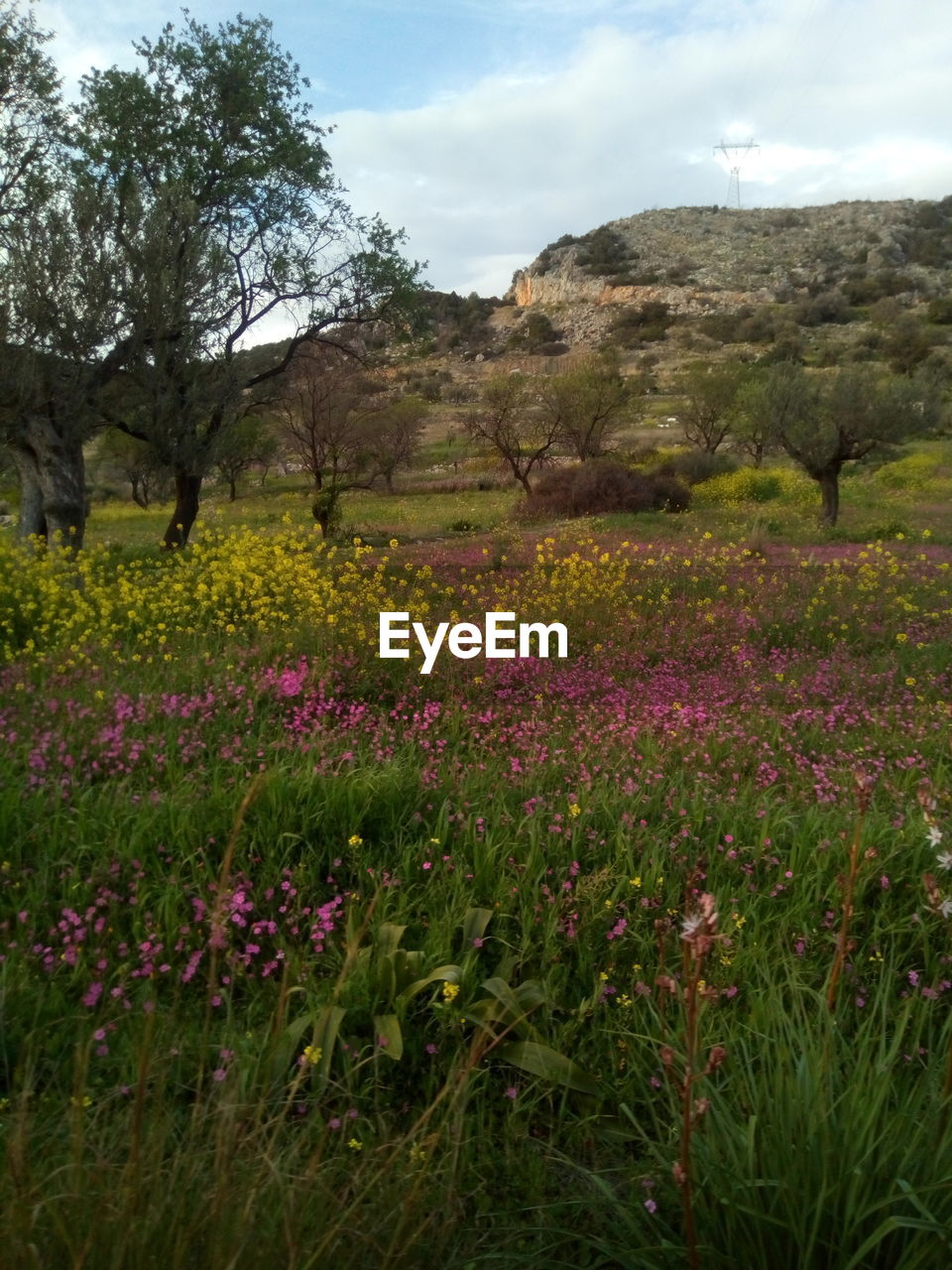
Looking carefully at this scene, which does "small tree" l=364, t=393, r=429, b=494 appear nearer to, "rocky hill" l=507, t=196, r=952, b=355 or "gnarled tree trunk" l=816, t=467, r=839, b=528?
"gnarled tree trunk" l=816, t=467, r=839, b=528

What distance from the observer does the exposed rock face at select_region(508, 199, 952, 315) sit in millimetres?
81938

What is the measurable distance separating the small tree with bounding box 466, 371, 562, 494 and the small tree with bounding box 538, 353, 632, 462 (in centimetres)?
30

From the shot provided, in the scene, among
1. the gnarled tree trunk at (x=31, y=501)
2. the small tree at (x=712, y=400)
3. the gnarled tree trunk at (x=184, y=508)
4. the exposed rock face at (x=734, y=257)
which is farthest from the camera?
the exposed rock face at (x=734, y=257)

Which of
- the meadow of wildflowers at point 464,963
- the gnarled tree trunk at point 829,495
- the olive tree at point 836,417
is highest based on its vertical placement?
the olive tree at point 836,417

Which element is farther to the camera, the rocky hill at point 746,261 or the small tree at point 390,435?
the rocky hill at point 746,261

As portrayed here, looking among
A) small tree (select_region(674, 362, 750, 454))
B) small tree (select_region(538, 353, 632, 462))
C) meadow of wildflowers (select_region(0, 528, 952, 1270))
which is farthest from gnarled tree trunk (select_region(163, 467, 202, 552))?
small tree (select_region(674, 362, 750, 454))

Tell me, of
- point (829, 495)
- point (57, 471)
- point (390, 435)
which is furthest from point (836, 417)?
point (57, 471)

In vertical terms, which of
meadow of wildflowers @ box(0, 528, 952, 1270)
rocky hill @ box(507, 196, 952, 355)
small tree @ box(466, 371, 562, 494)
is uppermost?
rocky hill @ box(507, 196, 952, 355)

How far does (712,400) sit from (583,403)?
23.2 ft

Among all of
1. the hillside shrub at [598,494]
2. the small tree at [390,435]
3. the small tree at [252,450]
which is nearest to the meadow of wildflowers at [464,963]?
the hillside shrub at [598,494]

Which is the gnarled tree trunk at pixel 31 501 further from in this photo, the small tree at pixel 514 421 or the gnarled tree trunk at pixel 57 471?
the small tree at pixel 514 421

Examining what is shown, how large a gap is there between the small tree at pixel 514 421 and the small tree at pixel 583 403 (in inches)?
11.9

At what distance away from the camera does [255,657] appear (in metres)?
6.26

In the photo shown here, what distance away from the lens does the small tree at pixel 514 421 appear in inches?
1123
